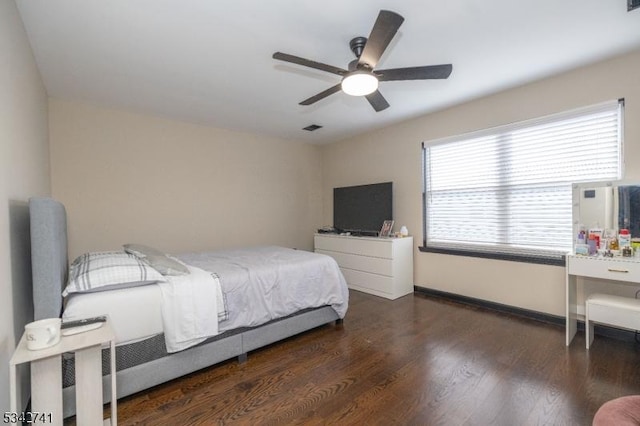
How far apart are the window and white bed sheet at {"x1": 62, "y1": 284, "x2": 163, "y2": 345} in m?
3.32

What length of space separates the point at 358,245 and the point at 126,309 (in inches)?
118

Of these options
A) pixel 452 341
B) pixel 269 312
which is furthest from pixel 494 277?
pixel 269 312

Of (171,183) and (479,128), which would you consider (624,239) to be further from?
(171,183)

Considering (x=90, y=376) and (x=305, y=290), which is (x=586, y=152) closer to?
(x=305, y=290)

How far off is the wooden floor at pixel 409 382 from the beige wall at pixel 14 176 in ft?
2.63

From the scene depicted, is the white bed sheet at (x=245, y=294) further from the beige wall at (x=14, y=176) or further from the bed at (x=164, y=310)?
the beige wall at (x=14, y=176)

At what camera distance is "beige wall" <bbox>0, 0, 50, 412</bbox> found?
1.45 meters

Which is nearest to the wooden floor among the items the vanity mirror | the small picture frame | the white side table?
the white side table

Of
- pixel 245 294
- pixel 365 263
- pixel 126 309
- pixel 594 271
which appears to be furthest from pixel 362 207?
pixel 126 309

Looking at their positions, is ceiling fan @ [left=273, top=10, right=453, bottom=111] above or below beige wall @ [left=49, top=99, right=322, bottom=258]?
above

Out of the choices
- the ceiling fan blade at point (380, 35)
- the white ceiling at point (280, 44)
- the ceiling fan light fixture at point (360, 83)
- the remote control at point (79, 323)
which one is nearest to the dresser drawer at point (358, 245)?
the white ceiling at point (280, 44)

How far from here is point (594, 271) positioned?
2.32 metres

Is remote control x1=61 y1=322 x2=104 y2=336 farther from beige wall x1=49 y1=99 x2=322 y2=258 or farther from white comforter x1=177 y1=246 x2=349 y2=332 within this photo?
beige wall x1=49 y1=99 x2=322 y2=258

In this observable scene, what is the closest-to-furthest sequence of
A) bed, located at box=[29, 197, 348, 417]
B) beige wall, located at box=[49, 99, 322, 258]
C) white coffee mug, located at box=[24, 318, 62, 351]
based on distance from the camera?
white coffee mug, located at box=[24, 318, 62, 351] → bed, located at box=[29, 197, 348, 417] → beige wall, located at box=[49, 99, 322, 258]
